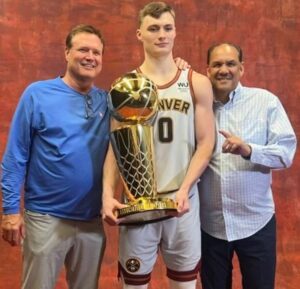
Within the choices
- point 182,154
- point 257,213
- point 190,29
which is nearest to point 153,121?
point 182,154

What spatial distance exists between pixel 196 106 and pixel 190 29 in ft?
3.66

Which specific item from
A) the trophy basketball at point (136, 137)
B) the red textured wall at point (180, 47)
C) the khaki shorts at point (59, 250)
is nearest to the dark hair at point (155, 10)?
the trophy basketball at point (136, 137)

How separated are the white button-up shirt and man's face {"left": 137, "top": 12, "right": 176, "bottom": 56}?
297 millimetres

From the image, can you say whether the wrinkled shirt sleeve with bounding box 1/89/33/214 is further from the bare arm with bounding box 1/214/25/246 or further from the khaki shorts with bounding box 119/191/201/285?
the khaki shorts with bounding box 119/191/201/285

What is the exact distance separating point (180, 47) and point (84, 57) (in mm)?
1056

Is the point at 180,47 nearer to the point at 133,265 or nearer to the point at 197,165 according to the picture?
the point at 197,165

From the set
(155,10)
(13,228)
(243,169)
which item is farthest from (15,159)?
(243,169)

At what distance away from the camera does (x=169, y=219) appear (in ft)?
5.06

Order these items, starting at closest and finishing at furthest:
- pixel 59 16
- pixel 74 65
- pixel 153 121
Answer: pixel 153 121 → pixel 74 65 → pixel 59 16

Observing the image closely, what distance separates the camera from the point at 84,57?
1636 millimetres

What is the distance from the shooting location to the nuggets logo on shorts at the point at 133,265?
1.56 metres

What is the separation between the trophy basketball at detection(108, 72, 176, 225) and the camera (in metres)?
1.46

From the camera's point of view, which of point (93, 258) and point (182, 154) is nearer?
point (182, 154)

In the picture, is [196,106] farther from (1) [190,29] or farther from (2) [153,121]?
(1) [190,29]
